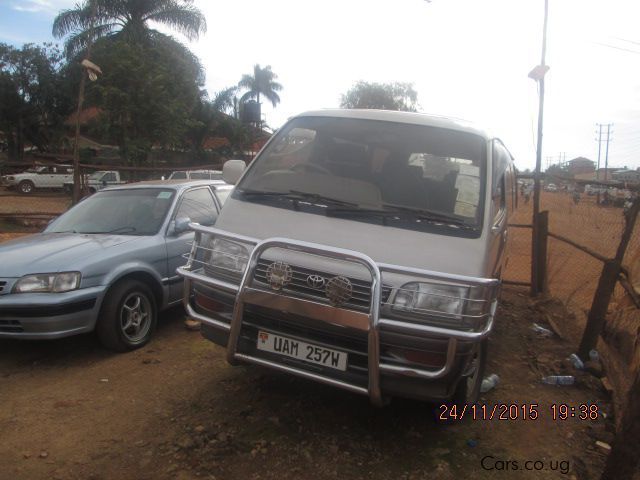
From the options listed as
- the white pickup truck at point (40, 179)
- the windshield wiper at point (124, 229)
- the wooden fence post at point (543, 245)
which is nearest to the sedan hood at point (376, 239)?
the windshield wiper at point (124, 229)

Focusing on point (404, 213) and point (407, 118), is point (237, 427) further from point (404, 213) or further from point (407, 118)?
point (407, 118)

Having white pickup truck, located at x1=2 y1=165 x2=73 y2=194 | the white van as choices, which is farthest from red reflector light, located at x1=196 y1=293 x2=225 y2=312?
white pickup truck, located at x1=2 y1=165 x2=73 y2=194

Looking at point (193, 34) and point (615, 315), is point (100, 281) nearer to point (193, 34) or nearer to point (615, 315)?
point (615, 315)

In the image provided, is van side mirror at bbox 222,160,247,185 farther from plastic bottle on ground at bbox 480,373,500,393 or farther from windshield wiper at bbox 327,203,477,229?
plastic bottle on ground at bbox 480,373,500,393

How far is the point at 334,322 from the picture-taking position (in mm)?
2734

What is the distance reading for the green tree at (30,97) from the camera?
34719mm

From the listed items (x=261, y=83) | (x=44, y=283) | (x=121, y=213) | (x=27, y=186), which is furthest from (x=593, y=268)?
(x=261, y=83)

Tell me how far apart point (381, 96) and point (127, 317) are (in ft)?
140

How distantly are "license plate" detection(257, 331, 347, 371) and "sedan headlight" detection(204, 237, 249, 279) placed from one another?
0.44 meters

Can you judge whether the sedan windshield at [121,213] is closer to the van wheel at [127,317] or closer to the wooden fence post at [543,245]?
the van wheel at [127,317]

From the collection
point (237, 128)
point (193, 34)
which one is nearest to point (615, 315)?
point (193, 34)

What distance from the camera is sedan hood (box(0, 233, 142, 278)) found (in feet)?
13.5

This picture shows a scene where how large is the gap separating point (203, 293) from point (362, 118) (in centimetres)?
180

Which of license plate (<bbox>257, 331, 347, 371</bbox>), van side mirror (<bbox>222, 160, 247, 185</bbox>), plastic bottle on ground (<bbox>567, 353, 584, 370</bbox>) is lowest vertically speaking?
plastic bottle on ground (<bbox>567, 353, 584, 370</bbox>)
